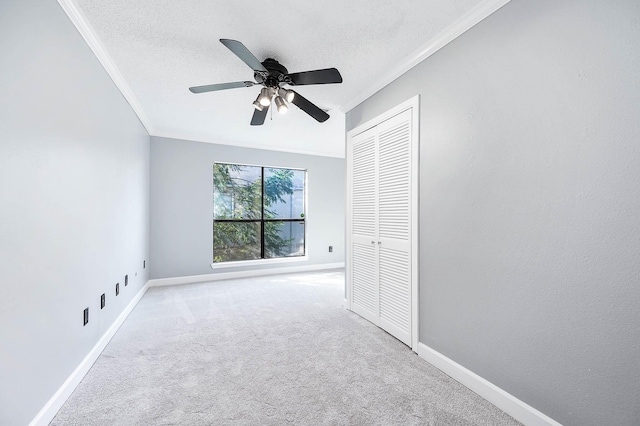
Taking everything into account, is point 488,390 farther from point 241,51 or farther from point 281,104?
point 241,51

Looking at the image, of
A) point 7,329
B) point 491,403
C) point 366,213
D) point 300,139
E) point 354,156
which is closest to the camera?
point 7,329

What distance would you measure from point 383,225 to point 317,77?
4.86ft

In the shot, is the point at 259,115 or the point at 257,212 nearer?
the point at 259,115

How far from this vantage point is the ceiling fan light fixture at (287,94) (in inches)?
86.6

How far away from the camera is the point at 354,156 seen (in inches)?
126

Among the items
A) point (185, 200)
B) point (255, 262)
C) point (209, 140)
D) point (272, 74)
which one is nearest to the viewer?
point (272, 74)

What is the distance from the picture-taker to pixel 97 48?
2123mm

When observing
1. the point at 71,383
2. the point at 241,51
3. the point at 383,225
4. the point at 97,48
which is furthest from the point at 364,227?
the point at 97,48

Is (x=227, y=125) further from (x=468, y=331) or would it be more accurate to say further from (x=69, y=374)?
(x=468, y=331)

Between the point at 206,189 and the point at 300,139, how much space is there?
1880 mm

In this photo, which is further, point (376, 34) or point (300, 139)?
point (300, 139)

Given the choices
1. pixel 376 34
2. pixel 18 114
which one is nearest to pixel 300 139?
pixel 376 34

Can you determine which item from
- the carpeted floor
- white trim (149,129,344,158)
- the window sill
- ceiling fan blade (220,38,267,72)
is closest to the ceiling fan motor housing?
ceiling fan blade (220,38,267,72)

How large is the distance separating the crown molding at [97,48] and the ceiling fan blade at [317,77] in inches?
56.5
